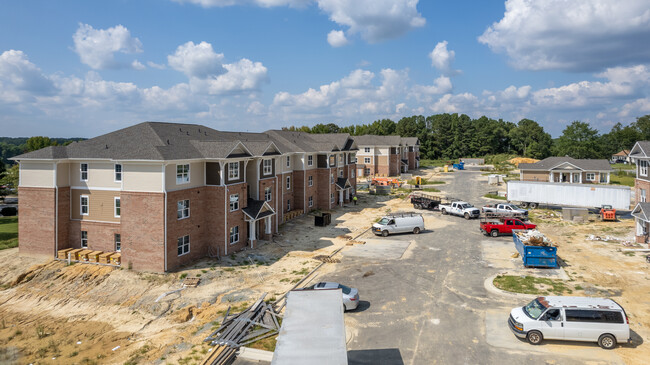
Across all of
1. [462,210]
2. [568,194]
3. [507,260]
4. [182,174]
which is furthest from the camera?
[568,194]

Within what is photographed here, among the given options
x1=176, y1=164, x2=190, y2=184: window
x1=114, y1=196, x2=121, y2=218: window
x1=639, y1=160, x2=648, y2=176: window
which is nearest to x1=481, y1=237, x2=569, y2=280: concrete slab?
x1=639, y1=160, x2=648, y2=176: window

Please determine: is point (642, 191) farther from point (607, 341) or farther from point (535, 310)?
point (535, 310)

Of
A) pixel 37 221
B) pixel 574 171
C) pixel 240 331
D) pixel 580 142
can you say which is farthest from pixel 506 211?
pixel 580 142

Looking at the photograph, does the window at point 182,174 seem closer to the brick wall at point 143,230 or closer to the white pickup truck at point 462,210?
the brick wall at point 143,230

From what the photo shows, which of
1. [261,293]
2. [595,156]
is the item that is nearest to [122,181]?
[261,293]

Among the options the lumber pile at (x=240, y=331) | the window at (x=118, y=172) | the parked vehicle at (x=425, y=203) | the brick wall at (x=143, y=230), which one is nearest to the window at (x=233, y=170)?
the brick wall at (x=143, y=230)

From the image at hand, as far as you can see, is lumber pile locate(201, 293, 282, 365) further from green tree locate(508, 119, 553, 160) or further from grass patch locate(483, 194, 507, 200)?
green tree locate(508, 119, 553, 160)

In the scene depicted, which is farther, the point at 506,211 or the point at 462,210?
the point at 462,210
